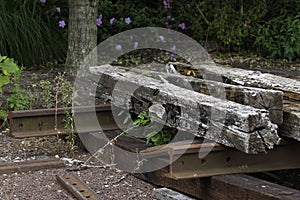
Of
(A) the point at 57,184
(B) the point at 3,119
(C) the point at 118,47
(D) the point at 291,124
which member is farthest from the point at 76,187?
(C) the point at 118,47

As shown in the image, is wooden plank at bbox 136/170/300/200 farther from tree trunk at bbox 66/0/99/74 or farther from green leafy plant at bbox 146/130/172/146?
tree trunk at bbox 66/0/99/74

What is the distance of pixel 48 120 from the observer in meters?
A: 5.01

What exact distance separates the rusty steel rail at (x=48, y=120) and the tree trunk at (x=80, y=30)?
2.47 metres

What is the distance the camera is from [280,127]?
146 inches

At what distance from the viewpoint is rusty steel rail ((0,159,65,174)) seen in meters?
4.45

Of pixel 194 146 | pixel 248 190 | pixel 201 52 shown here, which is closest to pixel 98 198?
pixel 194 146

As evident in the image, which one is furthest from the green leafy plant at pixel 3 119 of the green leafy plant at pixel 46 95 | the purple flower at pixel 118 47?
the purple flower at pixel 118 47

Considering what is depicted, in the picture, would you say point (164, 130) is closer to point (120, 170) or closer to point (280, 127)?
point (120, 170)

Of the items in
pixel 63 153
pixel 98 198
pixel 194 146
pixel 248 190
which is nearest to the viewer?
pixel 248 190

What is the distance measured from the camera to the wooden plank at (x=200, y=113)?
3367 millimetres

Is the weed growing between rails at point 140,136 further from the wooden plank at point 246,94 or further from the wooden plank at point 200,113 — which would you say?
the wooden plank at point 246,94

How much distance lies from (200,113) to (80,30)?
3988 mm

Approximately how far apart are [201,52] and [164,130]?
5.75 m

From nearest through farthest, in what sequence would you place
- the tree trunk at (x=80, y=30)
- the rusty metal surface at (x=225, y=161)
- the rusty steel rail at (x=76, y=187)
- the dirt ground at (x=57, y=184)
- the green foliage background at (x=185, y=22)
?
the rusty metal surface at (x=225, y=161)
the rusty steel rail at (x=76, y=187)
the dirt ground at (x=57, y=184)
the tree trunk at (x=80, y=30)
the green foliage background at (x=185, y=22)
